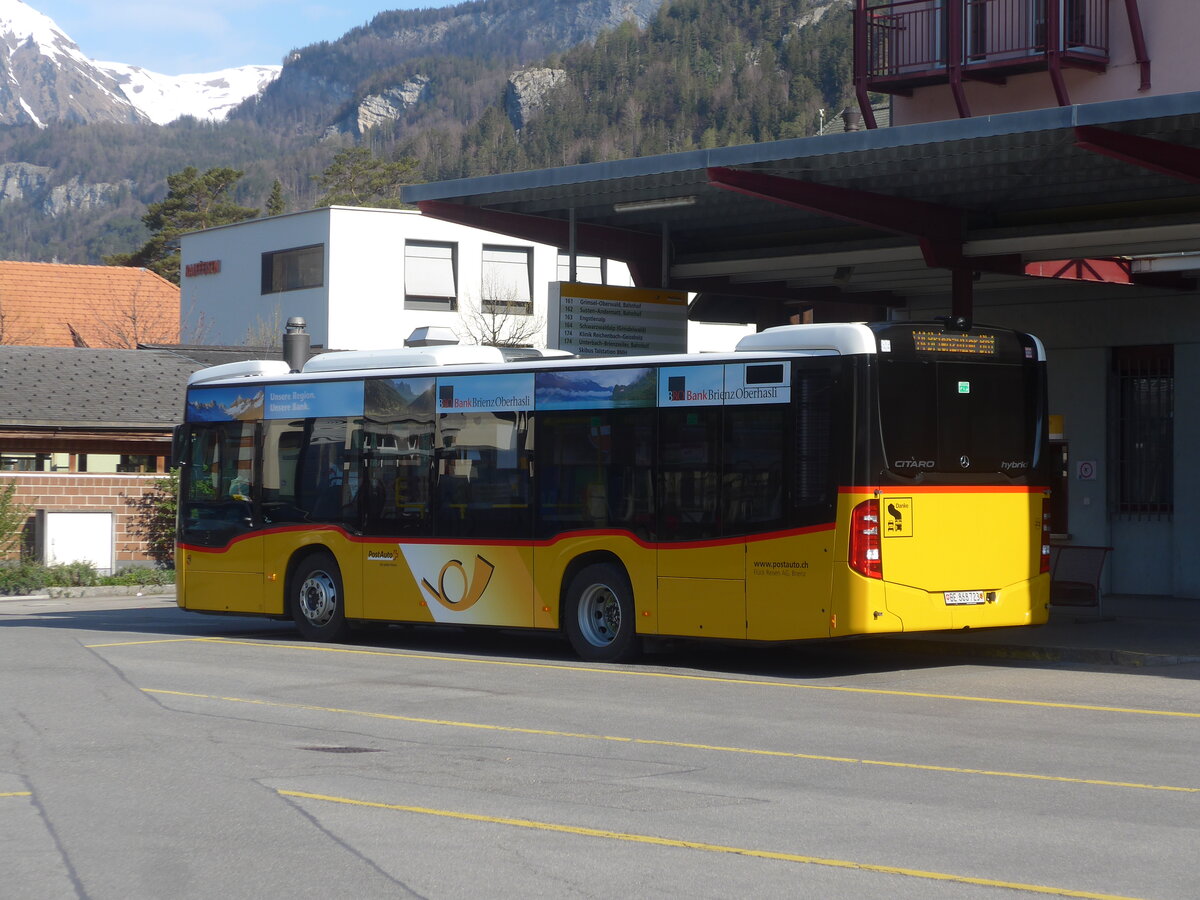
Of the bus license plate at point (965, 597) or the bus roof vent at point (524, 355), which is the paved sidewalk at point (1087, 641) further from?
the bus roof vent at point (524, 355)

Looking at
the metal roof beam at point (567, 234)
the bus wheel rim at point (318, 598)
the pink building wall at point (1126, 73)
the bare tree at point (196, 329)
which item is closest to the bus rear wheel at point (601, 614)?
the bus wheel rim at point (318, 598)

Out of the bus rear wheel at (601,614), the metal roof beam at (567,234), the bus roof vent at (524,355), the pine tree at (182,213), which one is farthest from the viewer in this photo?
the pine tree at (182,213)

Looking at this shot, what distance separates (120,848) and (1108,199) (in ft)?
45.5

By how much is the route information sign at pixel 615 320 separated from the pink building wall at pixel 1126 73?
17.1 ft

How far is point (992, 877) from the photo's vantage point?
6859mm

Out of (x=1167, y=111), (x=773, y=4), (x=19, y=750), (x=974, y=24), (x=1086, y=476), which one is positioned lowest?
(x=19, y=750)

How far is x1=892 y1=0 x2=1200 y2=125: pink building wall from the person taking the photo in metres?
20.8

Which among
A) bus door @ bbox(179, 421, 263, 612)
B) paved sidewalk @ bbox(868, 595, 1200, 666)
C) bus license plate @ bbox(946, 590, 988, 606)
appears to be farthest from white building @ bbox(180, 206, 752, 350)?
bus license plate @ bbox(946, 590, 988, 606)

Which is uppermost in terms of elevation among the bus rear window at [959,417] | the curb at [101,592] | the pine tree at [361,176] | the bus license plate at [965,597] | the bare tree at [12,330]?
the pine tree at [361,176]

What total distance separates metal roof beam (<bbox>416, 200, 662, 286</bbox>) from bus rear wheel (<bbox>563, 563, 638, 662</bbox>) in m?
5.68

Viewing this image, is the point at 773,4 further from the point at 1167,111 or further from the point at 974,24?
the point at 1167,111

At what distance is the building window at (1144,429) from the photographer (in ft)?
71.1

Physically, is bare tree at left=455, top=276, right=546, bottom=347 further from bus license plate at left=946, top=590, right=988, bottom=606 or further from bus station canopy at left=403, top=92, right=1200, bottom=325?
bus license plate at left=946, top=590, right=988, bottom=606

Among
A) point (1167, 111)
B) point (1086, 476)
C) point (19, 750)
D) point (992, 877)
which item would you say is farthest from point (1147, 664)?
point (19, 750)
